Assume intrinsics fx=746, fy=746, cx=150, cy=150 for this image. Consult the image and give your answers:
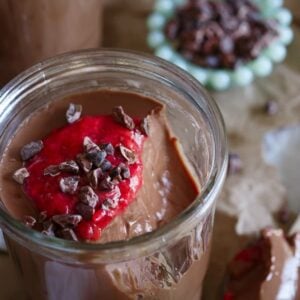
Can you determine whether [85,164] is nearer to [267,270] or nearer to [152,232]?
[152,232]

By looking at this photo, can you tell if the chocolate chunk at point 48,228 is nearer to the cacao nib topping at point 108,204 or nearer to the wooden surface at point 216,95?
the cacao nib topping at point 108,204

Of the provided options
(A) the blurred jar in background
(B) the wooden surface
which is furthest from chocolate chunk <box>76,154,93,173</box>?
(A) the blurred jar in background

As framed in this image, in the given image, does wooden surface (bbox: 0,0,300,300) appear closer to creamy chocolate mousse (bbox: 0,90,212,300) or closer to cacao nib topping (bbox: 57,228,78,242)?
creamy chocolate mousse (bbox: 0,90,212,300)

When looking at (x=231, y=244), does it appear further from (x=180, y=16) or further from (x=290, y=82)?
(x=180, y=16)

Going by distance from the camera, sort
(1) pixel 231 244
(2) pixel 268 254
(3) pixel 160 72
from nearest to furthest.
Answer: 1. (3) pixel 160 72
2. (2) pixel 268 254
3. (1) pixel 231 244

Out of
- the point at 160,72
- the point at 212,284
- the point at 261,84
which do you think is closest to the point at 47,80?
the point at 160,72

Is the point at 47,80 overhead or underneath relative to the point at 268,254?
overhead

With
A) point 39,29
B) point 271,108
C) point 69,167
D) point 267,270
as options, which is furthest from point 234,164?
point 69,167
